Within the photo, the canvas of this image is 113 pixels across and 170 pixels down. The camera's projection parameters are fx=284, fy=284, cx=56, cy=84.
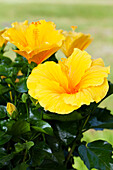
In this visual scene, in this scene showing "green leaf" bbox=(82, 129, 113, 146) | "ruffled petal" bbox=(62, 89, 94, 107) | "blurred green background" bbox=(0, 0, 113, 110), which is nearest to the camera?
"ruffled petal" bbox=(62, 89, 94, 107)

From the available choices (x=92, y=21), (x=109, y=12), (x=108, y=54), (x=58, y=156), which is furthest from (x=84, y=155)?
(x=109, y=12)

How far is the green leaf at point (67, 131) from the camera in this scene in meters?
0.62

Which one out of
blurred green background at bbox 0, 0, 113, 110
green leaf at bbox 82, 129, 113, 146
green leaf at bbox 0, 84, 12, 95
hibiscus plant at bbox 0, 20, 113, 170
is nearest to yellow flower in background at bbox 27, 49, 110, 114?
hibiscus plant at bbox 0, 20, 113, 170

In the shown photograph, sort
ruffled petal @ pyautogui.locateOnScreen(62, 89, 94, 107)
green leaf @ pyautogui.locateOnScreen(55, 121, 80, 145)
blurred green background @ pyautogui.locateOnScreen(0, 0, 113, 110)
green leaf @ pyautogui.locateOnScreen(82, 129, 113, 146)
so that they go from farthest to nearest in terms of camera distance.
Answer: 1. blurred green background @ pyautogui.locateOnScreen(0, 0, 113, 110)
2. green leaf @ pyautogui.locateOnScreen(82, 129, 113, 146)
3. green leaf @ pyautogui.locateOnScreen(55, 121, 80, 145)
4. ruffled petal @ pyautogui.locateOnScreen(62, 89, 94, 107)

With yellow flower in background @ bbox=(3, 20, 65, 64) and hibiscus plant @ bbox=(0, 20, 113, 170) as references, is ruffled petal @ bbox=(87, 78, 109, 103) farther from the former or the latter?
yellow flower in background @ bbox=(3, 20, 65, 64)

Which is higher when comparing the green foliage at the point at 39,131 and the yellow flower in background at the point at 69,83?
the yellow flower in background at the point at 69,83

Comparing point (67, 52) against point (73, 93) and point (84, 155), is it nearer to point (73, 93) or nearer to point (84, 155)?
point (73, 93)

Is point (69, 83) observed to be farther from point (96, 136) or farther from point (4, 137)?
point (96, 136)

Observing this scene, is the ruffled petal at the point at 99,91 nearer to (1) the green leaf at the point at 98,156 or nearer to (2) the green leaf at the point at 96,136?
(1) the green leaf at the point at 98,156

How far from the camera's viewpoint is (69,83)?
0.60m

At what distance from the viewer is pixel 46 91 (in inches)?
21.6

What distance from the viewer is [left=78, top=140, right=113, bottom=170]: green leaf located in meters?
0.64

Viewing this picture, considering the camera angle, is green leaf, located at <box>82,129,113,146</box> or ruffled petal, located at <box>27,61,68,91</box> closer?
ruffled petal, located at <box>27,61,68,91</box>

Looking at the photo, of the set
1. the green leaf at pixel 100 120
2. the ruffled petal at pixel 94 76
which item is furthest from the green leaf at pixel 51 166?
the ruffled petal at pixel 94 76
